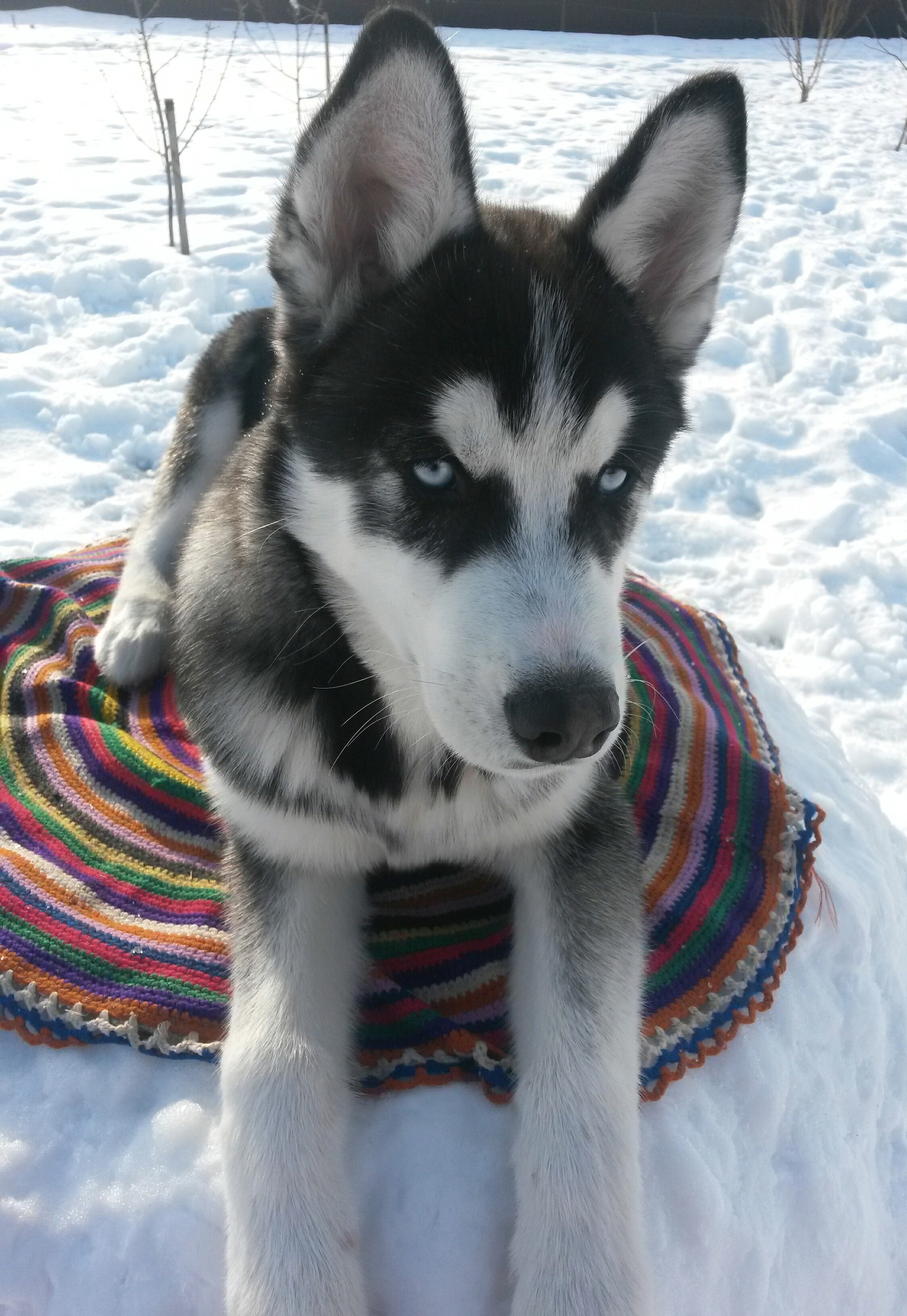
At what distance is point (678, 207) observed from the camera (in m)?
1.97

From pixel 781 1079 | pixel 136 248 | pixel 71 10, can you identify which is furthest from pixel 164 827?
pixel 71 10

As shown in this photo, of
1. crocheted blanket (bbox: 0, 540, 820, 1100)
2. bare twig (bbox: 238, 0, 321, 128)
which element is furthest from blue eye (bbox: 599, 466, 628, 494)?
bare twig (bbox: 238, 0, 321, 128)

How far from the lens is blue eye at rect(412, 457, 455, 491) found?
66.4 inches

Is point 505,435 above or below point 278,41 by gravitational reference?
below

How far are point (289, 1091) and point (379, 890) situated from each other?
0.66 m

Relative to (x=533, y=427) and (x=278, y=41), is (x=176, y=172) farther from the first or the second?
(x=278, y=41)

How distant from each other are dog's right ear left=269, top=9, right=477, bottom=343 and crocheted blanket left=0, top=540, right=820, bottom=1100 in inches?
53.0

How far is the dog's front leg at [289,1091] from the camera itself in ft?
4.83

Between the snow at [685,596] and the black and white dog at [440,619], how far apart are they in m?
0.18

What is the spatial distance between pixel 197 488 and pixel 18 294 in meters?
3.67

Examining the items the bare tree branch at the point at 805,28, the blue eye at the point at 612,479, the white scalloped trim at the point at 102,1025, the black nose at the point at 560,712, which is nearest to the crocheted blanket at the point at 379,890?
the white scalloped trim at the point at 102,1025

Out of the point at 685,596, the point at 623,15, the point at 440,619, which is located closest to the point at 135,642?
the point at 440,619

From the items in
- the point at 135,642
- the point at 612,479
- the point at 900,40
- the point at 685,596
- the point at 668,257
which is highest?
the point at 900,40

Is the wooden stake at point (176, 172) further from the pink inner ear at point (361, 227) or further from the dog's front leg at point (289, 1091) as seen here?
the dog's front leg at point (289, 1091)
